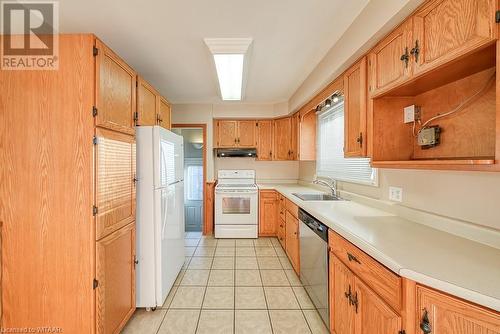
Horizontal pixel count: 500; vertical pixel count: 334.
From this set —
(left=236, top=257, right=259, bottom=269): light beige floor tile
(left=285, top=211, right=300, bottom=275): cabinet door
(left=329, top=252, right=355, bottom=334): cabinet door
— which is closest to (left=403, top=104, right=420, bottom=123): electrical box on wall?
(left=329, top=252, right=355, bottom=334): cabinet door

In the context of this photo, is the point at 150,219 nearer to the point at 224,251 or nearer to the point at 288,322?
the point at 288,322

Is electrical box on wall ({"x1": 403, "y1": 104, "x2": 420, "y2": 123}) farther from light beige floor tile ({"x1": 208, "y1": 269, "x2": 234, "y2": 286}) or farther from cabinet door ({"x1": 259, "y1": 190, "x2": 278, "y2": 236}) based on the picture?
cabinet door ({"x1": 259, "y1": 190, "x2": 278, "y2": 236})

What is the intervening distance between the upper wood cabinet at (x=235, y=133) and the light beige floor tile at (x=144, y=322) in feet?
9.78

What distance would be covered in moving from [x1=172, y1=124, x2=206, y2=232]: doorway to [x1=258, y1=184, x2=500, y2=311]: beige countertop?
3.88m

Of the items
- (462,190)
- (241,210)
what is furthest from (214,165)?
(462,190)

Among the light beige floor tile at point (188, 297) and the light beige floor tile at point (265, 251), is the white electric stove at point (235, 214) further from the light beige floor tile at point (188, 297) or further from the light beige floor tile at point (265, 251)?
the light beige floor tile at point (188, 297)

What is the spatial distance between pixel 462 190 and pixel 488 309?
78cm

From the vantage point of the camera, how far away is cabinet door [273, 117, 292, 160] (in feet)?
14.3

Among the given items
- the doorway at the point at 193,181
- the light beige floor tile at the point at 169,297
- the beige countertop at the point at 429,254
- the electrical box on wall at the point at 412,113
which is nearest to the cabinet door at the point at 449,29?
the electrical box on wall at the point at 412,113

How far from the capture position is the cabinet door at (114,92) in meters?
1.52

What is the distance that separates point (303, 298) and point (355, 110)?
Result: 1.92 m

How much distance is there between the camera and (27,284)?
4.82 ft

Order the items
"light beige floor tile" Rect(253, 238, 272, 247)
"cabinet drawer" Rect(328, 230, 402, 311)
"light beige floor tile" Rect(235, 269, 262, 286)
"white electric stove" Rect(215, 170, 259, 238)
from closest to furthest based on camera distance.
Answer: "cabinet drawer" Rect(328, 230, 402, 311) < "light beige floor tile" Rect(235, 269, 262, 286) < "light beige floor tile" Rect(253, 238, 272, 247) < "white electric stove" Rect(215, 170, 259, 238)

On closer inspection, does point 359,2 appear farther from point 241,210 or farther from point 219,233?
point 219,233
